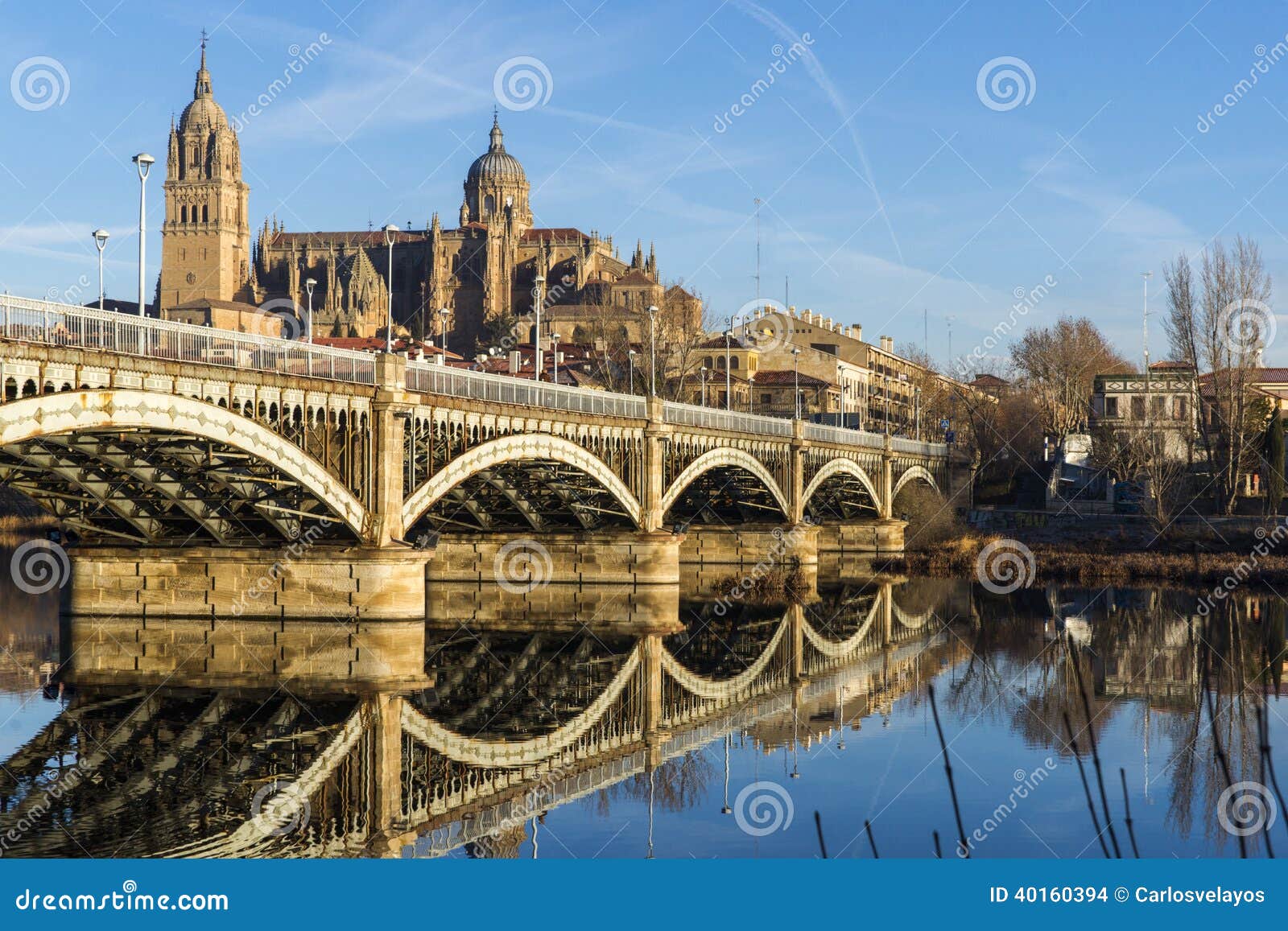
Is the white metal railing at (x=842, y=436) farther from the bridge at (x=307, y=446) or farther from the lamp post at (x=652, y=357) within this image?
the bridge at (x=307, y=446)

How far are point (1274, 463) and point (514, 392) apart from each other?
47.5m

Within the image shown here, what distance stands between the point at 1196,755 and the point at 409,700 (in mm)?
14301

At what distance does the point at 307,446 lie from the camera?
36.3 metres

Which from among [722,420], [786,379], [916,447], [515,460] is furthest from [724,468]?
[786,379]

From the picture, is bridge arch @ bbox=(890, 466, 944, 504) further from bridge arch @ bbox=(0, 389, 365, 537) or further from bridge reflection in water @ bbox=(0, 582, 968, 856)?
bridge arch @ bbox=(0, 389, 365, 537)

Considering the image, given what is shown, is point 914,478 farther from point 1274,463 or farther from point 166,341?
point 166,341

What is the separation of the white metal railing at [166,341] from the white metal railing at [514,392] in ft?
9.43

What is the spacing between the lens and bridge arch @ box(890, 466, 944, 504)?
299 feet

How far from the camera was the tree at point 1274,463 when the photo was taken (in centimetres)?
7219

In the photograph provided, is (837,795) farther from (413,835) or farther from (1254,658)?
(1254,658)

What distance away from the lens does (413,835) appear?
19203 mm

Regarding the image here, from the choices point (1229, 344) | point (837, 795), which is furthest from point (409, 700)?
point (1229, 344)

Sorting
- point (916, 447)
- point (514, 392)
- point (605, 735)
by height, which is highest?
point (916, 447)

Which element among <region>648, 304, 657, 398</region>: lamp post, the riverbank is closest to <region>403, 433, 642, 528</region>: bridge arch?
<region>648, 304, 657, 398</region>: lamp post
